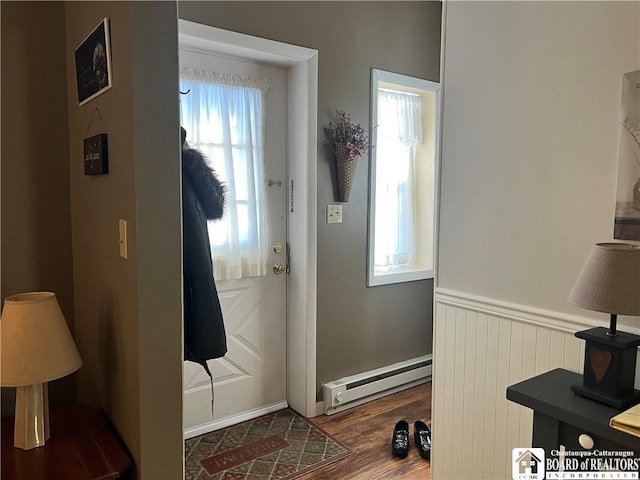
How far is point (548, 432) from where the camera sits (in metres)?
1.43

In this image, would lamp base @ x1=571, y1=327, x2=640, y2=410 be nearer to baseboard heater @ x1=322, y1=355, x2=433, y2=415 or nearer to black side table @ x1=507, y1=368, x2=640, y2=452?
black side table @ x1=507, y1=368, x2=640, y2=452

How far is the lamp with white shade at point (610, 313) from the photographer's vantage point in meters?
1.28

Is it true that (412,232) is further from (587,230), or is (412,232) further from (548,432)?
(548,432)

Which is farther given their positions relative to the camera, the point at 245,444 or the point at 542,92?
the point at 245,444

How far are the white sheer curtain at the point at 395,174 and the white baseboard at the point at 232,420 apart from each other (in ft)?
3.81

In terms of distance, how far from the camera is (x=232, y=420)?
288 cm

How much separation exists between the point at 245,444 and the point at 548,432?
1715mm

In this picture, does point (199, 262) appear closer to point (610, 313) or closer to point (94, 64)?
point (94, 64)

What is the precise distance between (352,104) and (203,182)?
5.15ft

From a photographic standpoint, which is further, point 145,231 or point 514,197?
point 514,197

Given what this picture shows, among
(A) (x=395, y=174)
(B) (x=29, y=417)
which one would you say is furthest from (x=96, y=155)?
(A) (x=395, y=174)

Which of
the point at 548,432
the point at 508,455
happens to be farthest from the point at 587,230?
the point at 508,455

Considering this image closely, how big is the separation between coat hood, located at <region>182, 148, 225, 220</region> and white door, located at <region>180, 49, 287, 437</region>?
3.55 ft

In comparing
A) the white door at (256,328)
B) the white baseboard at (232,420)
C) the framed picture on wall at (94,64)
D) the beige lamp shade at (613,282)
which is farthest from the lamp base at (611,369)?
the white baseboard at (232,420)
